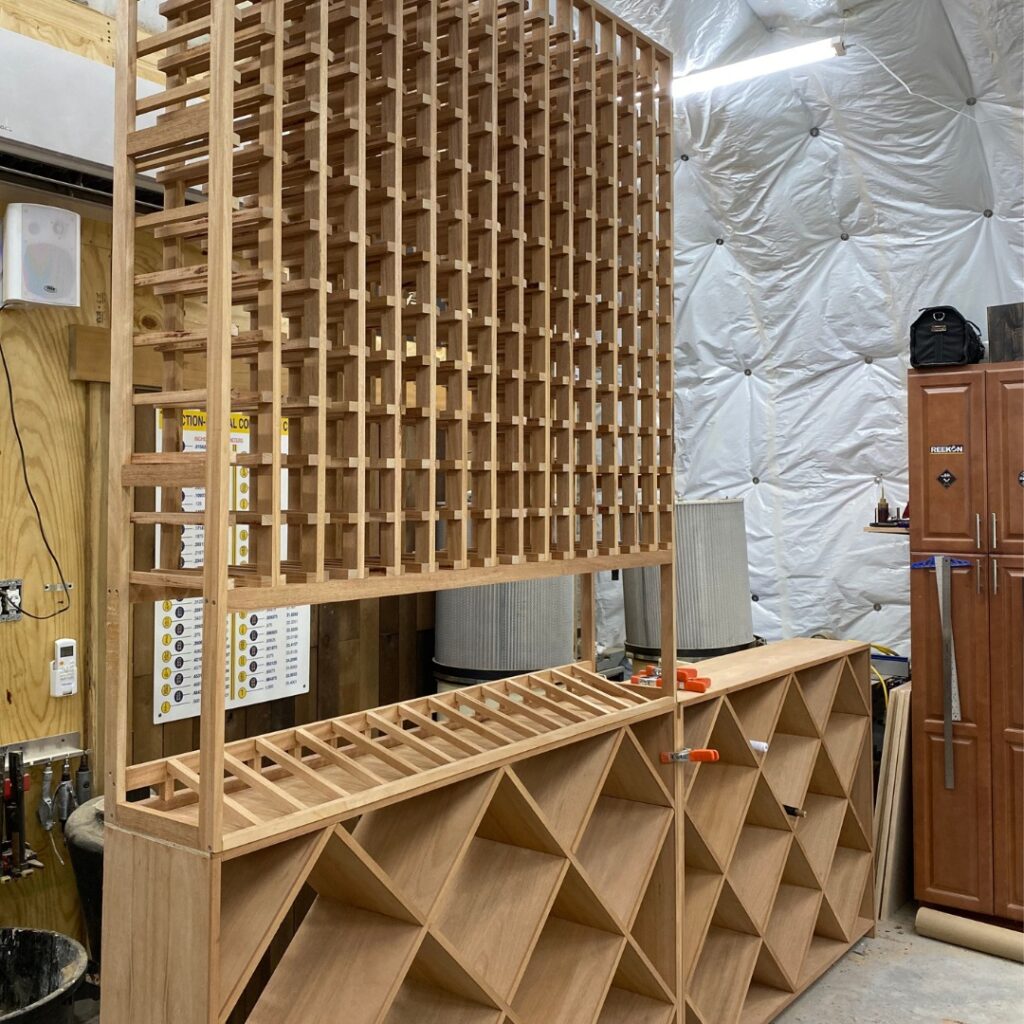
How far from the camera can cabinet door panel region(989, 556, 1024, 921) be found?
3582 millimetres

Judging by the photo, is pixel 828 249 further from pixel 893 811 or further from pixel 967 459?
pixel 893 811

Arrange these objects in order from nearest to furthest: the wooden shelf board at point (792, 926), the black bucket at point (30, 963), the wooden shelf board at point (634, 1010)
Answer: the wooden shelf board at point (634, 1010) < the black bucket at point (30, 963) < the wooden shelf board at point (792, 926)

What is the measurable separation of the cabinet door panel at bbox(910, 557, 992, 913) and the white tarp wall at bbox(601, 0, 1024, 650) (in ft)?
2.77

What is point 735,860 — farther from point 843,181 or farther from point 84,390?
point 843,181

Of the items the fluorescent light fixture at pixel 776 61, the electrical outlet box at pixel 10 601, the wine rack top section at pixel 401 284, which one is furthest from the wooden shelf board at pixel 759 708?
the fluorescent light fixture at pixel 776 61

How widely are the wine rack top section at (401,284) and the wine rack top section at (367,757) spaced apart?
321 millimetres

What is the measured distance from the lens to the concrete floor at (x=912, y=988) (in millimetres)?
3066

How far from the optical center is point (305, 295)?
5.27 ft

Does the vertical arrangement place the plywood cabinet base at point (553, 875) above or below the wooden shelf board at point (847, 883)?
above

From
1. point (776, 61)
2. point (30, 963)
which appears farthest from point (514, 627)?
point (776, 61)

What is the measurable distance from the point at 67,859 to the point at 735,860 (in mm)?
1990

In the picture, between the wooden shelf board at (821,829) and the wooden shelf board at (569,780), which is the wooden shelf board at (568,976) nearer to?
the wooden shelf board at (569,780)

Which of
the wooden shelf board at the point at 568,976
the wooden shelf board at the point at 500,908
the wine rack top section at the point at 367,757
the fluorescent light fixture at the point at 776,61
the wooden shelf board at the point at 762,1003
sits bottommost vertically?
the wooden shelf board at the point at 762,1003

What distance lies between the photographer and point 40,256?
8.95 feet
